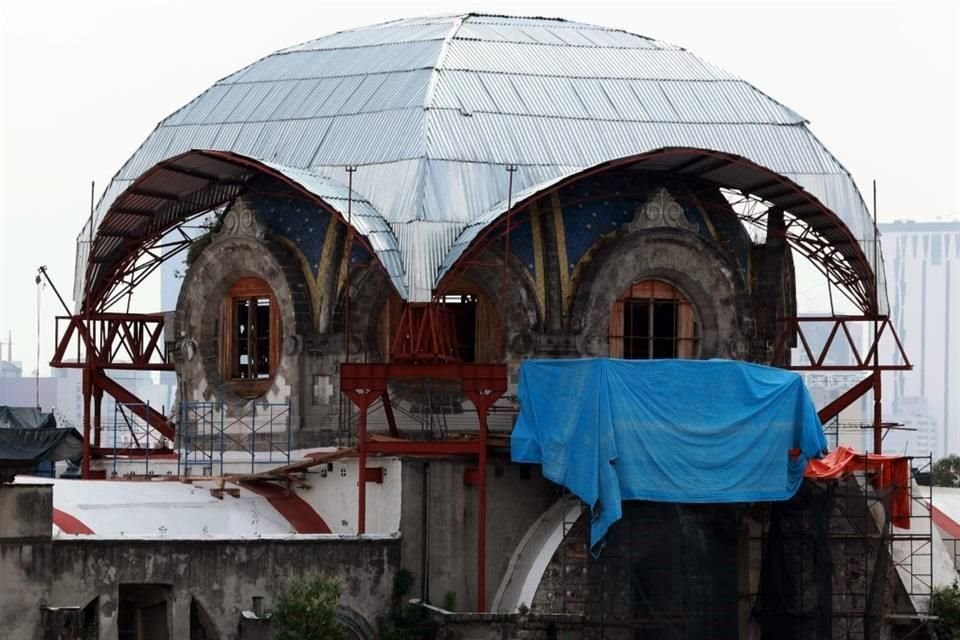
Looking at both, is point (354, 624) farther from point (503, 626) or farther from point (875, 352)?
point (875, 352)

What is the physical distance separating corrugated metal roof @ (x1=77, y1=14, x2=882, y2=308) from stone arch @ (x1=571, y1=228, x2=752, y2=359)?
→ 244cm

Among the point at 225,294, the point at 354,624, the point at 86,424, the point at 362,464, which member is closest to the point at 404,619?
the point at 354,624

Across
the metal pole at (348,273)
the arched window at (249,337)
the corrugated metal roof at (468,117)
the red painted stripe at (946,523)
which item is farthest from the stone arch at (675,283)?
the arched window at (249,337)

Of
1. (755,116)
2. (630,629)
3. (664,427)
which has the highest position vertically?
(755,116)

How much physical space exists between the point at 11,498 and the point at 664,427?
1522 cm

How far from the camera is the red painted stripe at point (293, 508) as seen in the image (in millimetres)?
65000

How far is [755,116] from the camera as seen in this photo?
238 feet

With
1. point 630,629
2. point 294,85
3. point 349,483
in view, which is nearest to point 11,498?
point 349,483

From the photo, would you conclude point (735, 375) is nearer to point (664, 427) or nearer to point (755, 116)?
point (664, 427)

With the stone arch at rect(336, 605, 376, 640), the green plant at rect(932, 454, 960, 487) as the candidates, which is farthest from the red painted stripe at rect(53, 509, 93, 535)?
the green plant at rect(932, 454, 960, 487)

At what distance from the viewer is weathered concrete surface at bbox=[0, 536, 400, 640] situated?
56.7m

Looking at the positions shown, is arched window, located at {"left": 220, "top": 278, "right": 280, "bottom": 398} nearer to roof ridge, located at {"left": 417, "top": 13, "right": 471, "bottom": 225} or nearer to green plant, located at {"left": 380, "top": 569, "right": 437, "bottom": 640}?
roof ridge, located at {"left": 417, "top": 13, "right": 471, "bottom": 225}

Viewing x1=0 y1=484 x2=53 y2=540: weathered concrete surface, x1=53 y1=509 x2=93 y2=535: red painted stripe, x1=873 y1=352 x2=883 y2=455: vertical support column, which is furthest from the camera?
x1=873 y1=352 x2=883 y2=455: vertical support column

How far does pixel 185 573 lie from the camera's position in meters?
58.7
